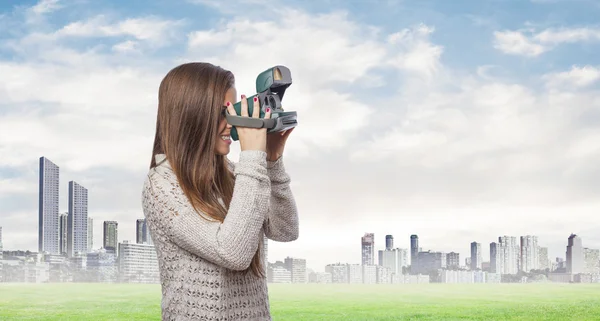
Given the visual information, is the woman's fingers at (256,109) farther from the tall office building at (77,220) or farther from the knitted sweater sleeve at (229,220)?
the tall office building at (77,220)

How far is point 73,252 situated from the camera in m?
8.53

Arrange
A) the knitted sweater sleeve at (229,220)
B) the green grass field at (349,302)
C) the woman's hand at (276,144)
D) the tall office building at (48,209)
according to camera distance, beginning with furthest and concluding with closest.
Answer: the tall office building at (48,209) < the green grass field at (349,302) < the woman's hand at (276,144) < the knitted sweater sleeve at (229,220)

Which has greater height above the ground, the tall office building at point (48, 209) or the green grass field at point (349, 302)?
the tall office building at point (48, 209)

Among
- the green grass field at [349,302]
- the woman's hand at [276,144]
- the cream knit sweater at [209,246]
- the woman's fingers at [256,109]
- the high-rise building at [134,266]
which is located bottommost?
the green grass field at [349,302]

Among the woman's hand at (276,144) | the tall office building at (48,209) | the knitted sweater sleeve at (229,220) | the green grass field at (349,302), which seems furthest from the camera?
the tall office building at (48,209)

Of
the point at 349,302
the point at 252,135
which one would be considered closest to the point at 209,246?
the point at 252,135

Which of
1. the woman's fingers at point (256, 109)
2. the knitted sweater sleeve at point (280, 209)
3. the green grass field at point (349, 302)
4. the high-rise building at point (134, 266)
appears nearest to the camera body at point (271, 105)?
the woman's fingers at point (256, 109)

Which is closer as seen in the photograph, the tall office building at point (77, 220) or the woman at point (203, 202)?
the woman at point (203, 202)

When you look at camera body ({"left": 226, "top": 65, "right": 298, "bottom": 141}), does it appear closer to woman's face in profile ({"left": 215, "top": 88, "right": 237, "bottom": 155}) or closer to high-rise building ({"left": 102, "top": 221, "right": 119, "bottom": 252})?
woman's face in profile ({"left": 215, "top": 88, "right": 237, "bottom": 155})

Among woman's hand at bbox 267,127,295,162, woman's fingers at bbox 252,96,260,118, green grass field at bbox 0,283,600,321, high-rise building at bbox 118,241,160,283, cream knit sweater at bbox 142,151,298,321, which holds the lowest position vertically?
green grass field at bbox 0,283,600,321

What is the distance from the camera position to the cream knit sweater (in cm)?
132

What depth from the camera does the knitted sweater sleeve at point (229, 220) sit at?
1311mm

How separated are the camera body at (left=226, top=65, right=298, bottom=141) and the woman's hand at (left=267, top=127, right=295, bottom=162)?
0.06 metres

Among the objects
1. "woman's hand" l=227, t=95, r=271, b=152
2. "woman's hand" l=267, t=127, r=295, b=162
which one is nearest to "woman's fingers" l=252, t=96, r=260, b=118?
"woman's hand" l=227, t=95, r=271, b=152
